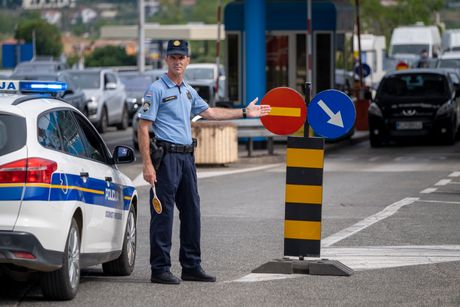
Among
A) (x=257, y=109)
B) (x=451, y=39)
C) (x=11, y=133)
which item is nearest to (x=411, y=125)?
(x=257, y=109)

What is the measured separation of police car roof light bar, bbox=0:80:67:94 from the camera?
11227mm

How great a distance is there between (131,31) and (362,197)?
9502cm

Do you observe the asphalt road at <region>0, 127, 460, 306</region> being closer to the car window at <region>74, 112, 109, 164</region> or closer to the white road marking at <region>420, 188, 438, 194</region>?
the white road marking at <region>420, 188, 438, 194</region>

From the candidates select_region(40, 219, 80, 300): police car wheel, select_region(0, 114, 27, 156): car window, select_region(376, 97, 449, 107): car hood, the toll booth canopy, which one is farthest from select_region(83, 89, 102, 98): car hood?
select_region(0, 114, 27, 156): car window

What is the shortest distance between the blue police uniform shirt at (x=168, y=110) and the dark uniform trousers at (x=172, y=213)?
15cm

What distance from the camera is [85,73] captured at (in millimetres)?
43156

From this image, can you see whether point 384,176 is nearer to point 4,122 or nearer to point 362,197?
point 362,197

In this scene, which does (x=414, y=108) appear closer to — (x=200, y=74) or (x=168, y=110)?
(x=200, y=74)

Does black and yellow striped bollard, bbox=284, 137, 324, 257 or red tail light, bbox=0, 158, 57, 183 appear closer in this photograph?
red tail light, bbox=0, 158, 57, 183

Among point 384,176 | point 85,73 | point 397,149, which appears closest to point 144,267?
point 384,176

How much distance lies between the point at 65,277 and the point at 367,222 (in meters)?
6.77

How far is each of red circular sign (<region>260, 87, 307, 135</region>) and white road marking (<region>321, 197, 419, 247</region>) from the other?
8.53ft

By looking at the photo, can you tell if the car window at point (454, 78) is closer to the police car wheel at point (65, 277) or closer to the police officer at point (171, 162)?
the police officer at point (171, 162)

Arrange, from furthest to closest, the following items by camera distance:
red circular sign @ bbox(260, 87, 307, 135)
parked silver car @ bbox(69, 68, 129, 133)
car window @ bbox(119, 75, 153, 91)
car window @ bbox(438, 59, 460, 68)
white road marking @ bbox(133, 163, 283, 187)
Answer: car window @ bbox(119, 75, 153, 91) → car window @ bbox(438, 59, 460, 68) → parked silver car @ bbox(69, 68, 129, 133) → white road marking @ bbox(133, 163, 283, 187) → red circular sign @ bbox(260, 87, 307, 135)
